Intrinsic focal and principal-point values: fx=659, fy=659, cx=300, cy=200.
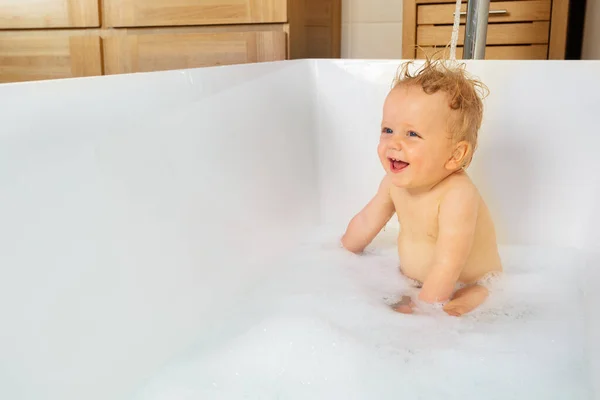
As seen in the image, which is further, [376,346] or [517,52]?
[517,52]

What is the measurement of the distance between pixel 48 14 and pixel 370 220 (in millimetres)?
1884

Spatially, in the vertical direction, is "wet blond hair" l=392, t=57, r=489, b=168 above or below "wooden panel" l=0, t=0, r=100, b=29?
below

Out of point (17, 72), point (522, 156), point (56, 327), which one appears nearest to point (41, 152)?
point (56, 327)

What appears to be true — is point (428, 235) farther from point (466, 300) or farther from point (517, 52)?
point (517, 52)

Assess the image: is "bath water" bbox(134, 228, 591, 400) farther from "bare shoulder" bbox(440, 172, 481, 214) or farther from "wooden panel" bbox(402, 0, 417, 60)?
"wooden panel" bbox(402, 0, 417, 60)

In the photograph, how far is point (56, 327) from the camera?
0.65m

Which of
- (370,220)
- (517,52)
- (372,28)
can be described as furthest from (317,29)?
(370,220)

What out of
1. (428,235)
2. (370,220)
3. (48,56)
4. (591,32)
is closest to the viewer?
(428,235)

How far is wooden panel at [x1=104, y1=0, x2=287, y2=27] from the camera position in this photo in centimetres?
222

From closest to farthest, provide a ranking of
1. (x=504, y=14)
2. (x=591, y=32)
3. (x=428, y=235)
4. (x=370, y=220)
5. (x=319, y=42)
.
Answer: (x=428, y=235) < (x=370, y=220) < (x=591, y=32) < (x=504, y=14) < (x=319, y=42)

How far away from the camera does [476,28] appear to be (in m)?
1.42

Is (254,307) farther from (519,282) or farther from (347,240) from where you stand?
(519,282)

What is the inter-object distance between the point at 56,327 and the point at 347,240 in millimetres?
650

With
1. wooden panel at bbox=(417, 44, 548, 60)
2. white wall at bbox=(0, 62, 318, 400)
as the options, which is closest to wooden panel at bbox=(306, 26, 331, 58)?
wooden panel at bbox=(417, 44, 548, 60)
